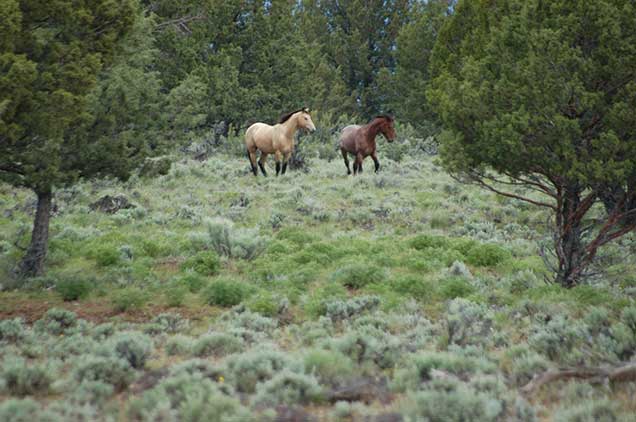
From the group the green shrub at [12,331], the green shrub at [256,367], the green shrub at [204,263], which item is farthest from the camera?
the green shrub at [204,263]

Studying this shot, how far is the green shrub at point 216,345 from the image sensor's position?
7012mm

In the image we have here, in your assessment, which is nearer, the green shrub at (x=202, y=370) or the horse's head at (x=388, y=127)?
the green shrub at (x=202, y=370)

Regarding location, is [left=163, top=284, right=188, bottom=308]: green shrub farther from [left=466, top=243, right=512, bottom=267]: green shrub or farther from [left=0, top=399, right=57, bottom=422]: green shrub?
[left=466, top=243, right=512, bottom=267]: green shrub

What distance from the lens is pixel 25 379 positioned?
567 cm

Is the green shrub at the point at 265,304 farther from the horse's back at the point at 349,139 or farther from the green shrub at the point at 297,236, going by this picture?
the horse's back at the point at 349,139

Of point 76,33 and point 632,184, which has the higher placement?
point 76,33

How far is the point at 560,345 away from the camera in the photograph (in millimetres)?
6879

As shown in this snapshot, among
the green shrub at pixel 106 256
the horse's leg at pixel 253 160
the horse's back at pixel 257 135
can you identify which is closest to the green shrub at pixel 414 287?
the green shrub at pixel 106 256

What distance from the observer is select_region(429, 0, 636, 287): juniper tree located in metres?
8.24

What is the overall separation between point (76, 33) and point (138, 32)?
2269 millimetres

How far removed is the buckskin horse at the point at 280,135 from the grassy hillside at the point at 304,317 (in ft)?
18.5

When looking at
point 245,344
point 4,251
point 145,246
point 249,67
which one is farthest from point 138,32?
point 249,67

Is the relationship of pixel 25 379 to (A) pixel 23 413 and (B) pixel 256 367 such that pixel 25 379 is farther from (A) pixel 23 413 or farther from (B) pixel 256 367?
(B) pixel 256 367

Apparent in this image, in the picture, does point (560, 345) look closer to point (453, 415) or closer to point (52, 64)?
point (453, 415)
